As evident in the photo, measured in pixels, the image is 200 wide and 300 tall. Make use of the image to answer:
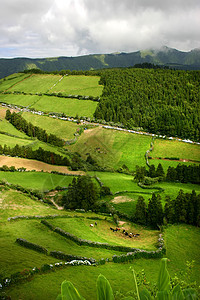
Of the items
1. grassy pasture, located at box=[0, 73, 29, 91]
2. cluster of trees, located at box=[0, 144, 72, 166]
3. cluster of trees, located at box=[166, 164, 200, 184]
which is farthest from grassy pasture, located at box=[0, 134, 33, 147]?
grassy pasture, located at box=[0, 73, 29, 91]

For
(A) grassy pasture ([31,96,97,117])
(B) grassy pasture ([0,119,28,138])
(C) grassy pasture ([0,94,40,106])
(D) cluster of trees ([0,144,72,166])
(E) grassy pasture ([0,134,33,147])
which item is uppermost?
(C) grassy pasture ([0,94,40,106])

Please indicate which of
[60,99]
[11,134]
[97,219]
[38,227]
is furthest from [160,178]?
[60,99]

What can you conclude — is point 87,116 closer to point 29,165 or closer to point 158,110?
point 158,110

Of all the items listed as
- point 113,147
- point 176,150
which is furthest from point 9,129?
point 176,150

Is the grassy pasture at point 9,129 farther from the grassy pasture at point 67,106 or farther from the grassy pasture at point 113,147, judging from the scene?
the grassy pasture at point 67,106

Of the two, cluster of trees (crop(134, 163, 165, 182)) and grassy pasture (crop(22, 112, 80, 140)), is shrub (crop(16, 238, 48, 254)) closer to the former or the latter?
cluster of trees (crop(134, 163, 165, 182))

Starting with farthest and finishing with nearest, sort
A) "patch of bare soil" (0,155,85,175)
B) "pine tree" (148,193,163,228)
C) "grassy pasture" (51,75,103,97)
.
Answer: "grassy pasture" (51,75,103,97) < "patch of bare soil" (0,155,85,175) < "pine tree" (148,193,163,228)

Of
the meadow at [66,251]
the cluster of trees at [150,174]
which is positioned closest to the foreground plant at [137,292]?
the meadow at [66,251]
